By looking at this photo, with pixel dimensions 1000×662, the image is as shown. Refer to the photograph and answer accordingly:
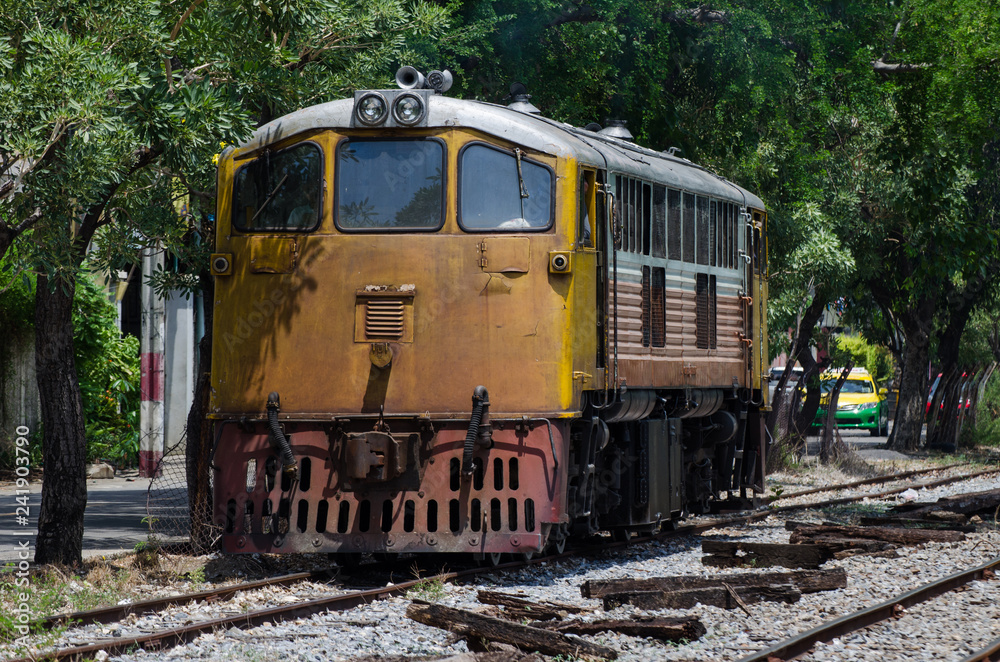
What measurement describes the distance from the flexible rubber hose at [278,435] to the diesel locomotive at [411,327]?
19 millimetres

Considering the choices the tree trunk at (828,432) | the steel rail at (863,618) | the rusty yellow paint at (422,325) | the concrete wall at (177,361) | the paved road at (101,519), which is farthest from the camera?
the tree trunk at (828,432)

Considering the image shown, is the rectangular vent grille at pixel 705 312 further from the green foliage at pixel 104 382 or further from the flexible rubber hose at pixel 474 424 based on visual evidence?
the green foliage at pixel 104 382

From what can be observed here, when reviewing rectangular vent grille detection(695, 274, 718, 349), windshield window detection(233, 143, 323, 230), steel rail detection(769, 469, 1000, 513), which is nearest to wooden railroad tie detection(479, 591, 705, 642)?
windshield window detection(233, 143, 323, 230)

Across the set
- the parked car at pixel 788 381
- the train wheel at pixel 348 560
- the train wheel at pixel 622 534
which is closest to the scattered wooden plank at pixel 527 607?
the train wheel at pixel 348 560

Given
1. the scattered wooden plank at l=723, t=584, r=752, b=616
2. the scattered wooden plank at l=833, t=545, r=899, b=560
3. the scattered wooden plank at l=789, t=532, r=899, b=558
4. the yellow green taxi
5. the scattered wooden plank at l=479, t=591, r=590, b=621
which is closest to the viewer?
the scattered wooden plank at l=479, t=591, r=590, b=621

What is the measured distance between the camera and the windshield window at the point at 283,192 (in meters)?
10.0

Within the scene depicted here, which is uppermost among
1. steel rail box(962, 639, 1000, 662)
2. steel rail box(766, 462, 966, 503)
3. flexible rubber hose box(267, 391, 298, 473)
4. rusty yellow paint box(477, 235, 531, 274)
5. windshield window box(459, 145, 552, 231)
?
windshield window box(459, 145, 552, 231)

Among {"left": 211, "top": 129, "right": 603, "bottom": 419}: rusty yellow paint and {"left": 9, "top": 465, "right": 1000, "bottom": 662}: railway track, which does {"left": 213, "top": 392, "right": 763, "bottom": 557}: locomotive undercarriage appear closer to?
{"left": 211, "top": 129, "right": 603, "bottom": 419}: rusty yellow paint

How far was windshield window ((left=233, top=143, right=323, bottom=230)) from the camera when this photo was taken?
10.0 meters

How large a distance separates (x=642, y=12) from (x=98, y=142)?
8.06 meters

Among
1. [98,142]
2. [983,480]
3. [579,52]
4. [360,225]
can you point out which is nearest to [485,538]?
[360,225]

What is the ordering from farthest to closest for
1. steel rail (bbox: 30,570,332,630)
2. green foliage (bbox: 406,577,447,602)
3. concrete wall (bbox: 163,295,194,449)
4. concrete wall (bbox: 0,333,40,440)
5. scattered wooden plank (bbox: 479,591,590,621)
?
1. concrete wall (bbox: 163,295,194,449)
2. concrete wall (bbox: 0,333,40,440)
3. green foliage (bbox: 406,577,447,602)
4. scattered wooden plank (bbox: 479,591,590,621)
5. steel rail (bbox: 30,570,332,630)

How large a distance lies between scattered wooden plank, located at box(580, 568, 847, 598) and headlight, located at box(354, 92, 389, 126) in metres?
3.84

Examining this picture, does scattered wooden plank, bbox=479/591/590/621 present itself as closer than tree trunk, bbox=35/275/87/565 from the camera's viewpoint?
Yes
